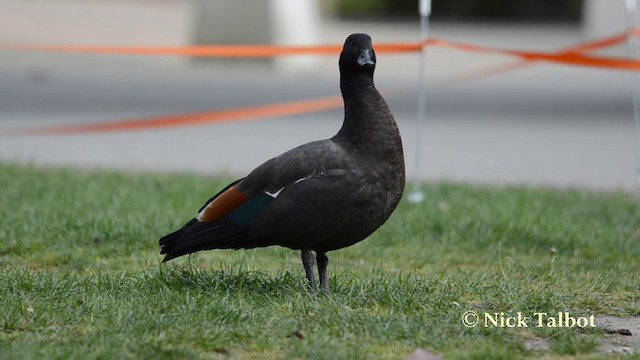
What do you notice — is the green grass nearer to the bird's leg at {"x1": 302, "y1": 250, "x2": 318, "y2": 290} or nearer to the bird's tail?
the bird's leg at {"x1": 302, "y1": 250, "x2": 318, "y2": 290}

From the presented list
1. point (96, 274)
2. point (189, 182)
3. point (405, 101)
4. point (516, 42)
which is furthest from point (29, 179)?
point (516, 42)

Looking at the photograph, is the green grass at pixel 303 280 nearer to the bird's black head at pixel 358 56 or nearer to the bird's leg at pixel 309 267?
the bird's leg at pixel 309 267

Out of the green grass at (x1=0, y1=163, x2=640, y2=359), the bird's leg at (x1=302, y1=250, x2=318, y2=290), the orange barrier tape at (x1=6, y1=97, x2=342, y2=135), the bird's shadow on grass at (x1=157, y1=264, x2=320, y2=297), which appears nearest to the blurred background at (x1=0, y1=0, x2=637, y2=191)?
the orange barrier tape at (x1=6, y1=97, x2=342, y2=135)

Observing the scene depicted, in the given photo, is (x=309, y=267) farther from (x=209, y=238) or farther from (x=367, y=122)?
(x=367, y=122)

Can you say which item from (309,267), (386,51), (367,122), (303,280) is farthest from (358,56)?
(386,51)

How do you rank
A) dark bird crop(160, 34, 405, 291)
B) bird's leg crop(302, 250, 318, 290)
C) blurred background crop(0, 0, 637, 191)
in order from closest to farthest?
dark bird crop(160, 34, 405, 291) → bird's leg crop(302, 250, 318, 290) → blurred background crop(0, 0, 637, 191)

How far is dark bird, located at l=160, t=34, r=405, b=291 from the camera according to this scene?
5.11 meters

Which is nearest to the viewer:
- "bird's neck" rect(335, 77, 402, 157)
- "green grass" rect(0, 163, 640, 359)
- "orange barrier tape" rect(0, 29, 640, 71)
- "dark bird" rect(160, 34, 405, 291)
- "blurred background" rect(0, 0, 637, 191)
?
"green grass" rect(0, 163, 640, 359)

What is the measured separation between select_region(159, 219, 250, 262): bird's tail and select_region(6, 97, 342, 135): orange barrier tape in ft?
15.5

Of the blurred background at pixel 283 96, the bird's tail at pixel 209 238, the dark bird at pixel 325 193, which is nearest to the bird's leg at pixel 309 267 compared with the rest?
the dark bird at pixel 325 193

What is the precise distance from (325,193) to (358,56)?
2.24ft

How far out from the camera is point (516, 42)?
25.0m

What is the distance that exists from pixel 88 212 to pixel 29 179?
144 cm

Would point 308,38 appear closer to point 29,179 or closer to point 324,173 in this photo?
point 29,179
